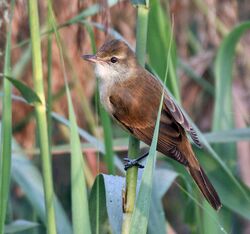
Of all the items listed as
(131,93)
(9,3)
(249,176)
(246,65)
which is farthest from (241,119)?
(9,3)

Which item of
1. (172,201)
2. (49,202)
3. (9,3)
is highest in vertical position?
(9,3)

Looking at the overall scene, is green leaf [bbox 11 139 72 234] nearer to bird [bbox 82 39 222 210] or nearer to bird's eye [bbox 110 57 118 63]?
bird [bbox 82 39 222 210]

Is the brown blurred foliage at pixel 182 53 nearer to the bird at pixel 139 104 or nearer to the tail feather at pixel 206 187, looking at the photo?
the bird at pixel 139 104

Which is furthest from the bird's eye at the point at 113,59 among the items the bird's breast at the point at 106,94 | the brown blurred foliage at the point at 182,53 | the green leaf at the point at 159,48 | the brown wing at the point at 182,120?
the brown blurred foliage at the point at 182,53

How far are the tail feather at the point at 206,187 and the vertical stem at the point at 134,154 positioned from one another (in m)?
0.31

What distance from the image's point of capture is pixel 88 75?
4.39 m

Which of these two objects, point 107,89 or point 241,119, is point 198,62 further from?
point 107,89

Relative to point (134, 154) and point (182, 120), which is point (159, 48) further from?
point (134, 154)

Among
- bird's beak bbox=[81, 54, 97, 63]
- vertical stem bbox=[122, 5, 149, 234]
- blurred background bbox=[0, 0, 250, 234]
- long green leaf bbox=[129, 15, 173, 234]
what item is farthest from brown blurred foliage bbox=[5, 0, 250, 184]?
long green leaf bbox=[129, 15, 173, 234]

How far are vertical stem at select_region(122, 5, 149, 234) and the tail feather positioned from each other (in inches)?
12.4

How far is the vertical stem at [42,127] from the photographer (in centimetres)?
196

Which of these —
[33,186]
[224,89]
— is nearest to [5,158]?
[33,186]

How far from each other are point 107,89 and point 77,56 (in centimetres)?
134

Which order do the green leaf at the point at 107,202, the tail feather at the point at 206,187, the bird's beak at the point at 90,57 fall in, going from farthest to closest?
the bird's beak at the point at 90,57
the tail feather at the point at 206,187
the green leaf at the point at 107,202
